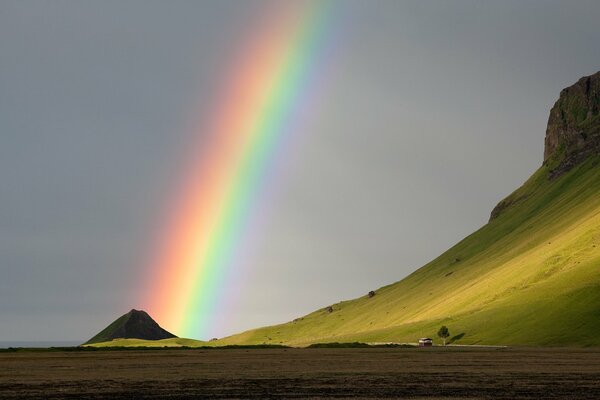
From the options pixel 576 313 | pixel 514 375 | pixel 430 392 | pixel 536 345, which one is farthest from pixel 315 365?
pixel 576 313

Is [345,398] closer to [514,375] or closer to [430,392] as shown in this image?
[430,392]

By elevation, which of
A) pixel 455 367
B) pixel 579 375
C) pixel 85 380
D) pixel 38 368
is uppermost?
pixel 38 368

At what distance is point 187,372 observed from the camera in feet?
281

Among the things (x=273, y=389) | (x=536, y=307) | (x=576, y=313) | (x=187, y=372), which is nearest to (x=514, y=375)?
(x=273, y=389)

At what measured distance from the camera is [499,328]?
635ft

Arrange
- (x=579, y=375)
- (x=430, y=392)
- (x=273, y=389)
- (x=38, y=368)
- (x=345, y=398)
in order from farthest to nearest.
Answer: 1. (x=38, y=368)
2. (x=579, y=375)
3. (x=273, y=389)
4. (x=430, y=392)
5. (x=345, y=398)

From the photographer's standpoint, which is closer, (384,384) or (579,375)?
(384,384)

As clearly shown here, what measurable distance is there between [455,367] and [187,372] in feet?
106

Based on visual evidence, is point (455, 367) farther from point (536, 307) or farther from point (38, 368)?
point (536, 307)

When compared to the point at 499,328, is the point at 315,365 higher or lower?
lower

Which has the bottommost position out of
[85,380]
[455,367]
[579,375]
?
[579,375]

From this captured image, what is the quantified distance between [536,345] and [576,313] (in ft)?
63.9

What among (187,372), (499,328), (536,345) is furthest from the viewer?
(499,328)

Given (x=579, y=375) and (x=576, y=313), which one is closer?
(x=579, y=375)
